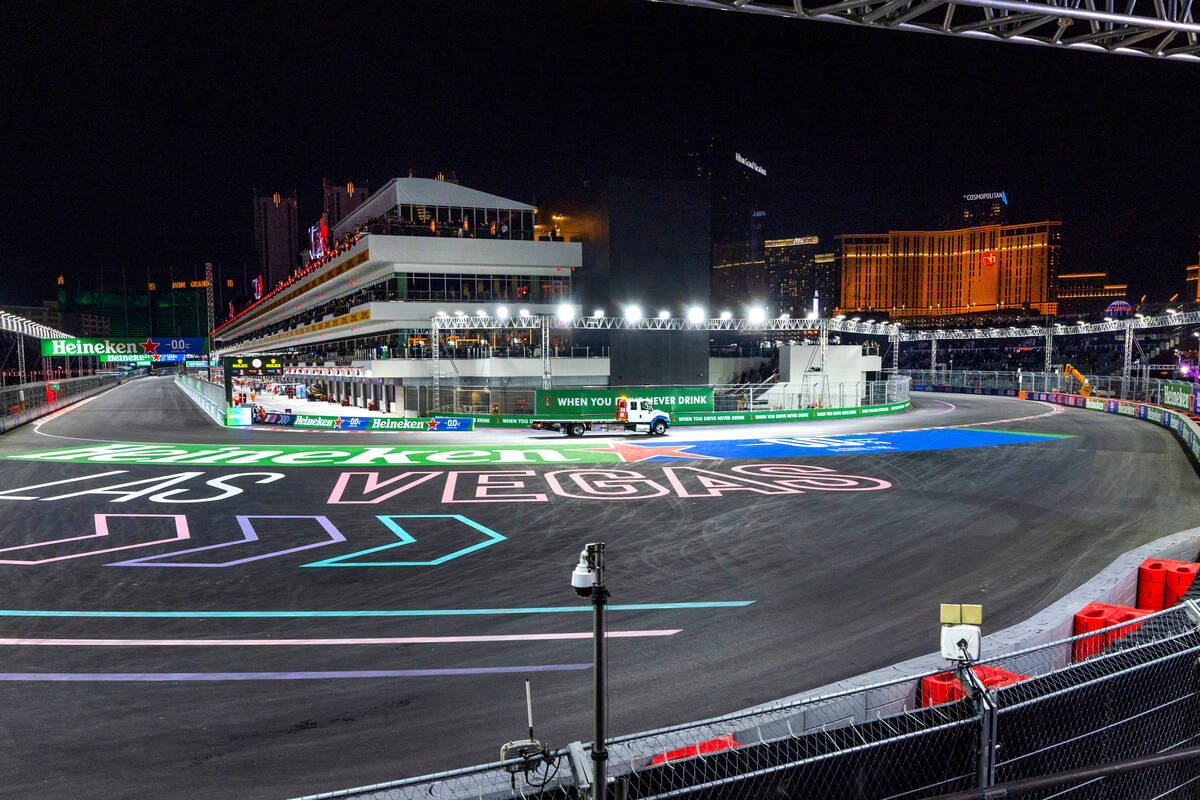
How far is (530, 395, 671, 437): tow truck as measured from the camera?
3562cm

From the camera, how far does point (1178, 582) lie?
401 inches

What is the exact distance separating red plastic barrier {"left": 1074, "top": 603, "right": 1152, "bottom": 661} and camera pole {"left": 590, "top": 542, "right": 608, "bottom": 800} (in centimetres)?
638

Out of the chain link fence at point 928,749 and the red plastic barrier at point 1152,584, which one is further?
the red plastic barrier at point 1152,584

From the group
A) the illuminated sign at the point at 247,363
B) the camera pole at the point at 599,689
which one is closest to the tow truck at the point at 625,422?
the illuminated sign at the point at 247,363

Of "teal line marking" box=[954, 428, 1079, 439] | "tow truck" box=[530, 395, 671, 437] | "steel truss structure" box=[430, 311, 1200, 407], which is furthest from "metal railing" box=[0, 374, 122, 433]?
"teal line marking" box=[954, 428, 1079, 439]

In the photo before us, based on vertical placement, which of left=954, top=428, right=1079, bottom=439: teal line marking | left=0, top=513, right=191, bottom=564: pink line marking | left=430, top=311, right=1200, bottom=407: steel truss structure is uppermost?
left=430, top=311, right=1200, bottom=407: steel truss structure

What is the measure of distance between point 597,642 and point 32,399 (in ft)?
198

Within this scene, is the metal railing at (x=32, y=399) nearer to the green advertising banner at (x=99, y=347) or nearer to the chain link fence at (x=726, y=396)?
the green advertising banner at (x=99, y=347)

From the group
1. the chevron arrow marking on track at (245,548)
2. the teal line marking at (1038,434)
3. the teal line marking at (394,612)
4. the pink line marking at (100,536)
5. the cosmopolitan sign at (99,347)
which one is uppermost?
the cosmopolitan sign at (99,347)

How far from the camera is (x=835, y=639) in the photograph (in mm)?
9797

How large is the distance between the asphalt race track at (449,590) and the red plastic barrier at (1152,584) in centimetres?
124

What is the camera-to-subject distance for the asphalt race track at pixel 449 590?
7.41 metres

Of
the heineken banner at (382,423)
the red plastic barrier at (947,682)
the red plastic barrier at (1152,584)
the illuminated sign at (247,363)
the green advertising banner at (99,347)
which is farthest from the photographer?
the green advertising banner at (99,347)

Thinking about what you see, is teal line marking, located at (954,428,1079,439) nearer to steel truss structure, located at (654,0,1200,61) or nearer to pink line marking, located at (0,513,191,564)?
steel truss structure, located at (654,0,1200,61)
